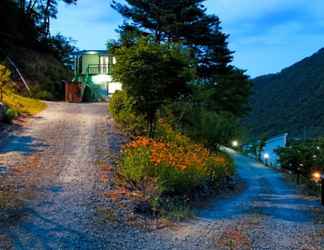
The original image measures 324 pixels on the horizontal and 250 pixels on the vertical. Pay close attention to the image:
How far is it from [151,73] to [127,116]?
2685 mm

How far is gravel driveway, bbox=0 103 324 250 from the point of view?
6797 mm

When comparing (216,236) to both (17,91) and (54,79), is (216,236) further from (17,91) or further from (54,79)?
(54,79)

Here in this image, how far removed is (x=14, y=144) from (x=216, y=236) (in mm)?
7261

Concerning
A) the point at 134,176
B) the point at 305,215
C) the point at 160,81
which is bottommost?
the point at 305,215

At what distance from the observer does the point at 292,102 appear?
197ft

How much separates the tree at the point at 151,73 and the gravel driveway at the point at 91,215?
160 centimetres

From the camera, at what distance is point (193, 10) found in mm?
26188

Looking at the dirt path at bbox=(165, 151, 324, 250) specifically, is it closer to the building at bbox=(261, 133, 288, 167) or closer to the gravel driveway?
the gravel driveway

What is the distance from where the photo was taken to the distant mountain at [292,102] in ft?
173

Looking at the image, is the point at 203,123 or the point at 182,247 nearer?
the point at 182,247

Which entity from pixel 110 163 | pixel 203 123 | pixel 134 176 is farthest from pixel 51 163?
pixel 203 123

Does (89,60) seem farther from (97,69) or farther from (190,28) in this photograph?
(190,28)

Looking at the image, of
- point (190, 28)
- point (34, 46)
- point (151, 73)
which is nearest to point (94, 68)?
point (34, 46)

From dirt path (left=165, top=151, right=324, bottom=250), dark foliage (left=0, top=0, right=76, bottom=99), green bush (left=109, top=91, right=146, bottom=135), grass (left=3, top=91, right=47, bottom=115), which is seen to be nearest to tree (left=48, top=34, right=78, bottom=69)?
dark foliage (left=0, top=0, right=76, bottom=99)
